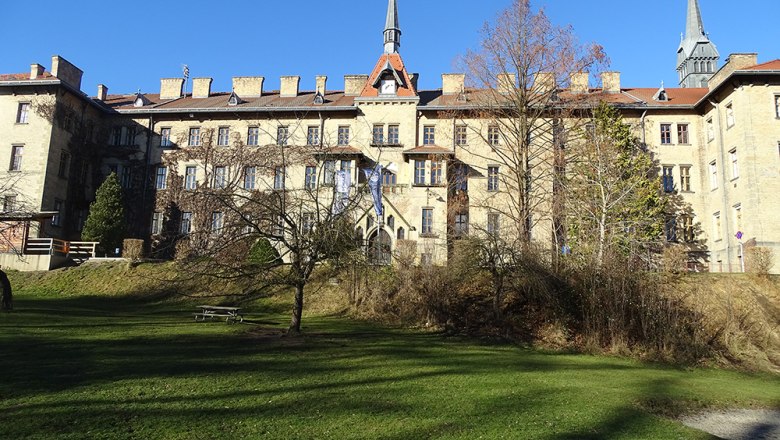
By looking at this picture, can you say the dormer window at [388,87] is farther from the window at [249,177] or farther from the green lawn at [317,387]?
the green lawn at [317,387]

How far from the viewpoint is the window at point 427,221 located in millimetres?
35031

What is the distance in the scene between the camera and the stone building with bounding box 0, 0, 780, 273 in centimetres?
3200

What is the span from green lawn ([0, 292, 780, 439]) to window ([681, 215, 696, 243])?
72.8 feet

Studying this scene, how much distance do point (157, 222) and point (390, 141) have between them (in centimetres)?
1866

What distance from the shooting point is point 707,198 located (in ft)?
119

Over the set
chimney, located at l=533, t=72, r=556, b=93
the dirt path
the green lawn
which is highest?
chimney, located at l=533, t=72, r=556, b=93

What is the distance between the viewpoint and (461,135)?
1496 inches

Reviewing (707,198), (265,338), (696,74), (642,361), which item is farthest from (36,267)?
(696,74)

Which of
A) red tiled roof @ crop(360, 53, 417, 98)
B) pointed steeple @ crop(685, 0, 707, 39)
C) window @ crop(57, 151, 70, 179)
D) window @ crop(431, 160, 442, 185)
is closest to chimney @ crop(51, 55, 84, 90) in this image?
window @ crop(57, 151, 70, 179)

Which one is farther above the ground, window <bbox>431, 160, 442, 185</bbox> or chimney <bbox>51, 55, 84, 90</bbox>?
chimney <bbox>51, 55, 84, 90</bbox>

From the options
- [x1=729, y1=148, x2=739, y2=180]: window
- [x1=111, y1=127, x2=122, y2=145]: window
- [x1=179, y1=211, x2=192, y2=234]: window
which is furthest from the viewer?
[x1=111, y1=127, x2=122, y2=145]: window

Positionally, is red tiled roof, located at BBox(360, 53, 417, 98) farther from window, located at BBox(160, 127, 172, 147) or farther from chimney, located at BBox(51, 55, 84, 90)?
chimney, located at BBox(51, 55, 84, 90)

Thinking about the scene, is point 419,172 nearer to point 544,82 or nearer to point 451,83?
point 451,83

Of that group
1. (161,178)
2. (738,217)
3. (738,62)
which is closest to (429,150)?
(738,217)
